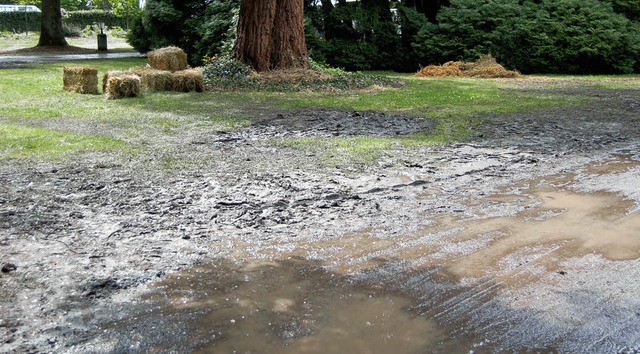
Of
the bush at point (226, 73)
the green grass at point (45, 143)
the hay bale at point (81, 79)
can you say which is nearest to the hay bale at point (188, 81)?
the bush at point (226, 73)

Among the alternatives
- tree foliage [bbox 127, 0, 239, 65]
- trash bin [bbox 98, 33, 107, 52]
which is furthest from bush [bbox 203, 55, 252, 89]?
trash bin [bbox 98, 33, 107, 52]

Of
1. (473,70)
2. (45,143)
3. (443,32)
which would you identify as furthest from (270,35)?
(45,143)

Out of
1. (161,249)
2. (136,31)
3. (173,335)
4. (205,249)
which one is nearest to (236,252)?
(205,249)

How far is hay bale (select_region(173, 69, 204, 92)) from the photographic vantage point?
1491 cm

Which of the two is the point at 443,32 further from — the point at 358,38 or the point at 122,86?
the point at 122,86

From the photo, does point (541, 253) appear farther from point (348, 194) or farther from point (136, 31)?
point (136, 31)

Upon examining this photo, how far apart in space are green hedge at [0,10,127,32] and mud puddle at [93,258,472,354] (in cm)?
5358

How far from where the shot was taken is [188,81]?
14.9 m

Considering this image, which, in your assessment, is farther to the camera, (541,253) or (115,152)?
(115,152)

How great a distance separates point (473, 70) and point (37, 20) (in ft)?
155

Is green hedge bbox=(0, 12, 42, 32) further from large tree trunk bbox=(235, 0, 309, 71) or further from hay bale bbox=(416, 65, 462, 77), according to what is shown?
large tree trunk bbox=(235, 0, 309, 71)

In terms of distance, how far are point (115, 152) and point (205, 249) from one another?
378 cm

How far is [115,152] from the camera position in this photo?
332 inches

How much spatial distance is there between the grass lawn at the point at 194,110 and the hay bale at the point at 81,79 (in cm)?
28
